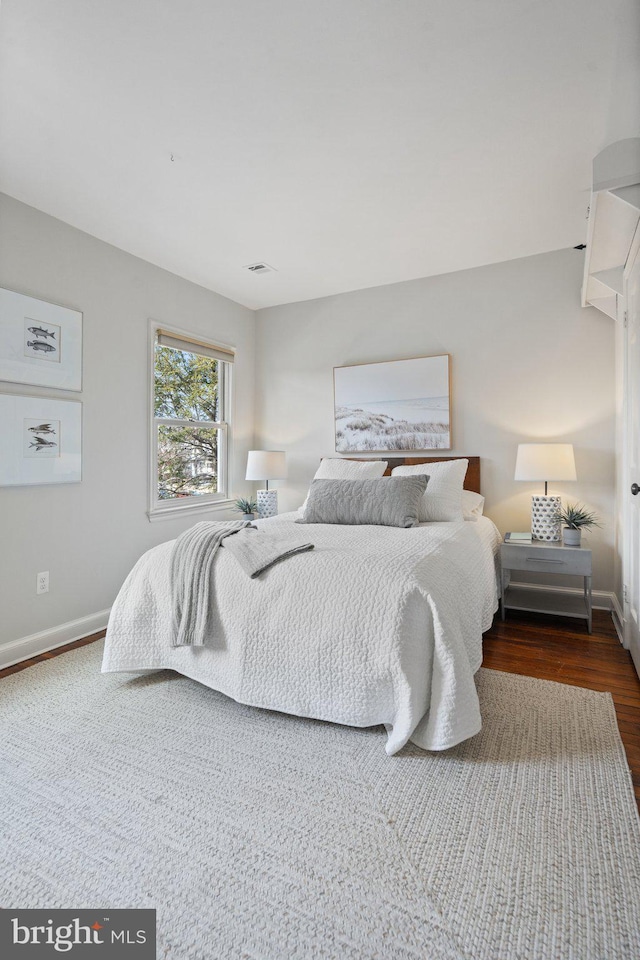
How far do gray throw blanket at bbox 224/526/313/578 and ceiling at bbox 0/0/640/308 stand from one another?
185 centimetres

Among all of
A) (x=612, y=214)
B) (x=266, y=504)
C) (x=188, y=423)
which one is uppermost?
(x=612, y=214)

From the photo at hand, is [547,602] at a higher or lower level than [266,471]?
lower

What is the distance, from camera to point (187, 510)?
398 centimetres

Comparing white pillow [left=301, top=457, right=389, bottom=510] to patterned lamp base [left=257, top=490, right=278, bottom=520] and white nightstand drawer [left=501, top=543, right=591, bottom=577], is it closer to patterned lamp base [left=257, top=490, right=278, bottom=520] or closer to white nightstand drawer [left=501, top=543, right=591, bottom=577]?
patterned lamp base [left=257, top=490, right=278, bottom=520]

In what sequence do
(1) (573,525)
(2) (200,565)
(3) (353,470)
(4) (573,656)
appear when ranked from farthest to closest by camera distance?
(3) (353,470)
(1) (573,525)
(4) (573,656)
(2) (200,565)

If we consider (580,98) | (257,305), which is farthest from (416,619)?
(257,305)

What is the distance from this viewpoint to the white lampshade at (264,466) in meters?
4.21

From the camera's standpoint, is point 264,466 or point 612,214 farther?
point 264,466

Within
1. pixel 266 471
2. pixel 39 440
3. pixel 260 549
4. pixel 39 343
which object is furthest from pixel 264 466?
pixel 260 549

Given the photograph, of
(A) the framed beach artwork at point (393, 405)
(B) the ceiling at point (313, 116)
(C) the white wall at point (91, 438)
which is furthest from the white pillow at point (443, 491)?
(C) the white wall at point (91, 438)

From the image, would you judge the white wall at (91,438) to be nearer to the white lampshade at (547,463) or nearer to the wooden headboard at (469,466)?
the wooden headboard at (469,466)

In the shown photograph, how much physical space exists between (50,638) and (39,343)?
1.73 m

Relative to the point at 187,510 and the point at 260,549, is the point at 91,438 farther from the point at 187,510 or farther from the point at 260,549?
the point at 260,549

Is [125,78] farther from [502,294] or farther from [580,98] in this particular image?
[502,294]
